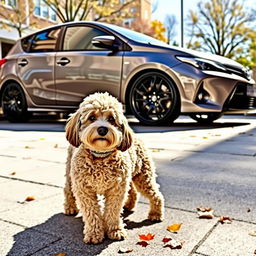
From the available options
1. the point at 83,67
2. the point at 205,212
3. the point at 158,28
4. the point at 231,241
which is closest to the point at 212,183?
the point at 205,212

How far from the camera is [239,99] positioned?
255 inches

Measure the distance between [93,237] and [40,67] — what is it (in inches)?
245

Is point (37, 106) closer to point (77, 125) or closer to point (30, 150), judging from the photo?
point (30, 150)

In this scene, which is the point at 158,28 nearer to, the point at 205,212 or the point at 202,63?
the point at 202,63

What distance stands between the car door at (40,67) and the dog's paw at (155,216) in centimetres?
570

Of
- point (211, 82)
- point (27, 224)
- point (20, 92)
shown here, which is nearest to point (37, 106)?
point (20, 92)

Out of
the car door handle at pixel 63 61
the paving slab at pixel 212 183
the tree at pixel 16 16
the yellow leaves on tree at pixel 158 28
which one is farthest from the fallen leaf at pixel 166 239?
the yellow leaves on tree at pixel 158 28

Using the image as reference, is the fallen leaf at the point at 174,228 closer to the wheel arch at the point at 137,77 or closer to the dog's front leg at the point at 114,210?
the dog's front leg at the point at 114,210

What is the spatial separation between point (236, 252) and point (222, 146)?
9.95ft

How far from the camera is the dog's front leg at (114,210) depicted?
1.91 m

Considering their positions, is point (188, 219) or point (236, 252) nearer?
point (236, 252)

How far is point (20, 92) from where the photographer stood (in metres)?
8.01

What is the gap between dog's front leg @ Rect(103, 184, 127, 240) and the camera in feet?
6.26

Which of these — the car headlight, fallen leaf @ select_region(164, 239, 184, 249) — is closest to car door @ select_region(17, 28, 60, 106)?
the car headlight
